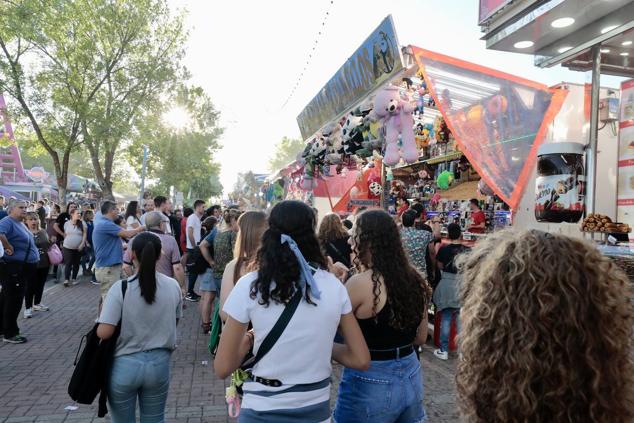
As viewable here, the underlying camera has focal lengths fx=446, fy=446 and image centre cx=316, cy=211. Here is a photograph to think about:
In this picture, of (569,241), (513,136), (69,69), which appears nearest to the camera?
(569,241)

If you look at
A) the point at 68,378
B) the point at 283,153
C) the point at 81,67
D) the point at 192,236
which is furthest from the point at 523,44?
the point at 283,153

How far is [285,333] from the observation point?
6.25 ft

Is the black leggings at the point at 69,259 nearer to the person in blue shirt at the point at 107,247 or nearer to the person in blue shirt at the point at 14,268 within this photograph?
the person in blue shirt at the point at 14,268

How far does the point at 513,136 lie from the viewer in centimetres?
566

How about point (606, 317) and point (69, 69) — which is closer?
point (606, 317)

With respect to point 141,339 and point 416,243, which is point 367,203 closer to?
point 416,243

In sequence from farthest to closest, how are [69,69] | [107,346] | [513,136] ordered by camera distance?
[69,69] < [513,136] < [107,346]

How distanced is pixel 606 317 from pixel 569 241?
20 cm

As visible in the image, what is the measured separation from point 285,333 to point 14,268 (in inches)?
216

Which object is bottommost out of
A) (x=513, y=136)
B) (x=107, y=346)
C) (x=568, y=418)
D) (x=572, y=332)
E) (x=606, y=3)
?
(x=107, y=346)

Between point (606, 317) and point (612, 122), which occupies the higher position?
point (612, 122)

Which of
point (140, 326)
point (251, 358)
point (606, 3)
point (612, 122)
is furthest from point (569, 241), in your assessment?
point (612, 122)

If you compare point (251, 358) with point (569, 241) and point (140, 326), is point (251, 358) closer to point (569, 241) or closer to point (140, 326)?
point (140, 326)

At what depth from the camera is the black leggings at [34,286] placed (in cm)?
718
